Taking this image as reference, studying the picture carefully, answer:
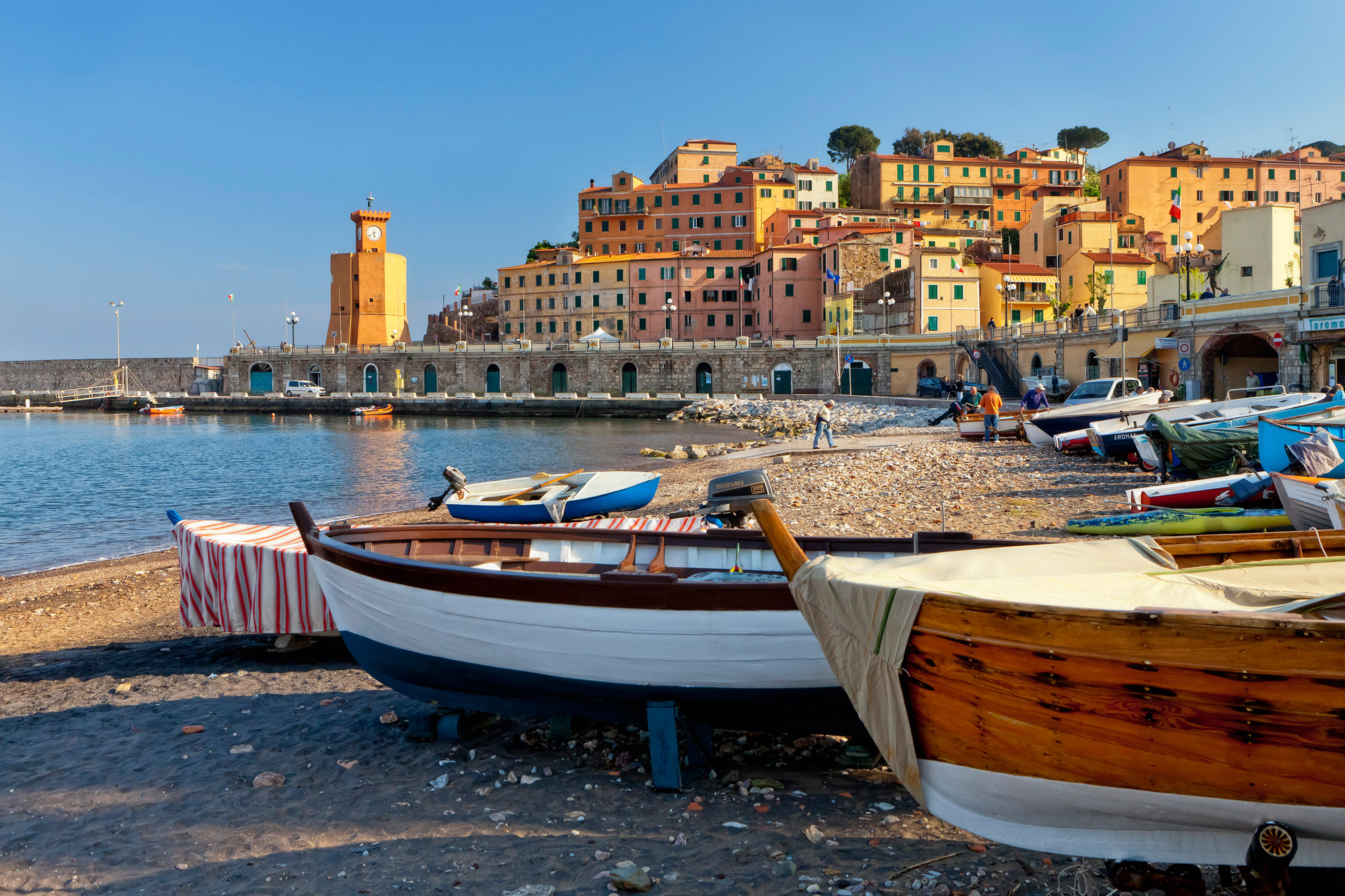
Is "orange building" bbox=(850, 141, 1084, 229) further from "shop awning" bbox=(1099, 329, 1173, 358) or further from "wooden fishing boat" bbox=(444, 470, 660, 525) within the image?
"wooden fishing boat" bbox=(444, 470, 660, 525)

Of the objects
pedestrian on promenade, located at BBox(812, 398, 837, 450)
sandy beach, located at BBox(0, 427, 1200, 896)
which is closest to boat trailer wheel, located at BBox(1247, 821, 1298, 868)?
sandy beach, located at BBox(0, 427, 1200, 896)

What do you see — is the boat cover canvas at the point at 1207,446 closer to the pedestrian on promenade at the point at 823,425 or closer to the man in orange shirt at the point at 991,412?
the man in orange shirt at the point at 991,412

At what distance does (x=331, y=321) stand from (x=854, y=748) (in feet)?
287

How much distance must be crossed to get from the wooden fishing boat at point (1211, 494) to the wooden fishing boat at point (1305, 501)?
1864mm

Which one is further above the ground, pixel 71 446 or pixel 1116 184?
pixel 1116 184

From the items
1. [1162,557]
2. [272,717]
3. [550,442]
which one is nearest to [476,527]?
[272,717]

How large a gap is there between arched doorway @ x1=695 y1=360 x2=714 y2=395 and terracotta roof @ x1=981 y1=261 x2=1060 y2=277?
20.6m

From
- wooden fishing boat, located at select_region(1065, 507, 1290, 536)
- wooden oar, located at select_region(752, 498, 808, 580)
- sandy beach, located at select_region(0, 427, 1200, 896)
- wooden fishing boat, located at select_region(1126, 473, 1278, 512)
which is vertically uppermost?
wooden oar, located at select_region(752, 498, 808, 580)

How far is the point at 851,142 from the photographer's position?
108438 millimetres

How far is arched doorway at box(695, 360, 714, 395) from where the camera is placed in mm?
67500

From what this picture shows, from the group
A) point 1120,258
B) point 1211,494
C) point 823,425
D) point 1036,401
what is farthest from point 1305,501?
point 1120,258

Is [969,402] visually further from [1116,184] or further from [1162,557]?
[1116,184]

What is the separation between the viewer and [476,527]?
784 cm

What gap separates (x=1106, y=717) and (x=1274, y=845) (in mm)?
709
